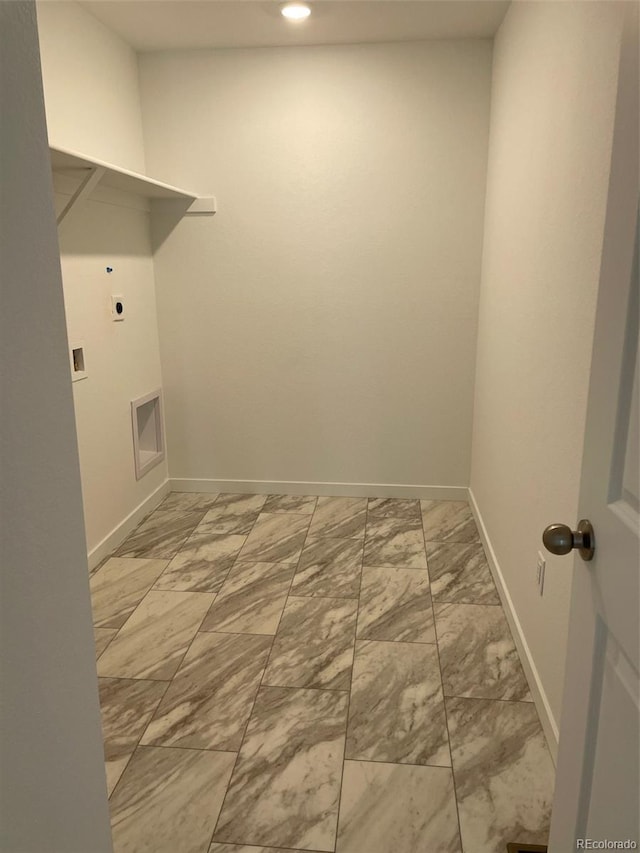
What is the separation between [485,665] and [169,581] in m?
1.45

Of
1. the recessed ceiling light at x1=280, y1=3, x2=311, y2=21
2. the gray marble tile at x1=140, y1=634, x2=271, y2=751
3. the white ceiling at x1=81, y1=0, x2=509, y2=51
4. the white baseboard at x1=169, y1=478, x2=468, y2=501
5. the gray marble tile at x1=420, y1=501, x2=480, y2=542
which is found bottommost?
the gray marble tile at x1=140, y1=634, x2=271, y2=751

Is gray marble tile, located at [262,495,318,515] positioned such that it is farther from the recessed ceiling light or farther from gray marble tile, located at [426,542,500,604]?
the recessed ceiling light

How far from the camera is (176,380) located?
3748 millimetres

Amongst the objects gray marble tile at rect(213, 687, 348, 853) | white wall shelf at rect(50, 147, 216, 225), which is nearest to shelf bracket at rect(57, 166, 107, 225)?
white wall shelf at rect(50, 147, 216, 225)

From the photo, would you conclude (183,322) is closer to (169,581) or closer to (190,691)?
Result: (169,581)

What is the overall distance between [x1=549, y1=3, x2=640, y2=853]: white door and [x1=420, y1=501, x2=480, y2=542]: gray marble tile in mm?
2211

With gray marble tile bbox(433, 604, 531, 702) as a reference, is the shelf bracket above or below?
above

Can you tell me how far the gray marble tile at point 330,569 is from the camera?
2.73 m

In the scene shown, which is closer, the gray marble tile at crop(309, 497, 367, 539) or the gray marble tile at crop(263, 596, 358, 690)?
the gray marble tile at crop(263, 596, 358, 690)

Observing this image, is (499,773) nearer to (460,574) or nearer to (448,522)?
(460,574)

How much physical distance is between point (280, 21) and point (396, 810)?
320 centimetres

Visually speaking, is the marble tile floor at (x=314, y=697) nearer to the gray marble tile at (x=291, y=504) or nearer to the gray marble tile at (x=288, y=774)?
the gray marble tile at (x=288, y=774)

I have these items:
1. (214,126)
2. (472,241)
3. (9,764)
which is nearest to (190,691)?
(9,764)

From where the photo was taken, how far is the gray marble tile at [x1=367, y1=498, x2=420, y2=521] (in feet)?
11.6
